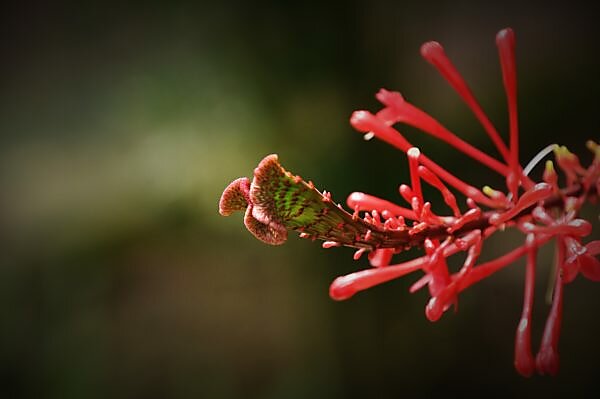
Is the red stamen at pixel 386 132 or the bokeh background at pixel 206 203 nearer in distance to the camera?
the red stamen at pixel 386 132

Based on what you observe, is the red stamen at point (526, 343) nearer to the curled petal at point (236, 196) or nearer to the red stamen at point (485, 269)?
the red stamen at point (485, 269)

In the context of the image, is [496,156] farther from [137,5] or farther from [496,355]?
[137,5]

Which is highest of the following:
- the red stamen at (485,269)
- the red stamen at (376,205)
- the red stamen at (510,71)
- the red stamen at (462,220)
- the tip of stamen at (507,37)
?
the tip of stamen at (507,37)

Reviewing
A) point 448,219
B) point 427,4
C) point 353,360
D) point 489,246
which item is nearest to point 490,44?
point 427,4

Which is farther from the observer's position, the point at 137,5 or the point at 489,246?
the point at 137,5

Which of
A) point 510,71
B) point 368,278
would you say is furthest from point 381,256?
point 510,71

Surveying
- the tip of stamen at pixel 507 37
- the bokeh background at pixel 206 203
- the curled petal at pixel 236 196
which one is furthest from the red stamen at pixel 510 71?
the bokeh background at pixel 206 203
